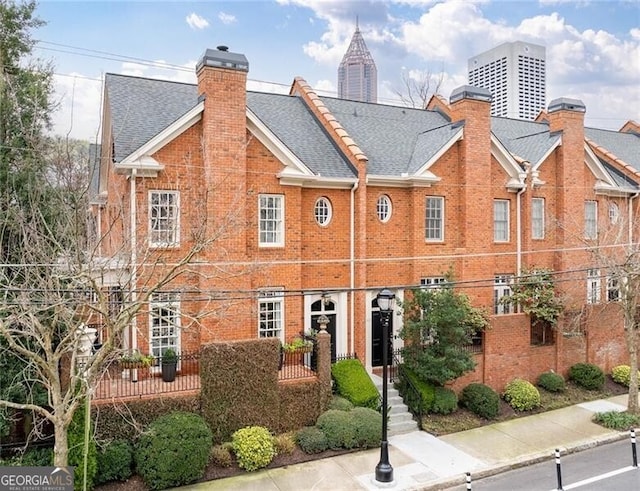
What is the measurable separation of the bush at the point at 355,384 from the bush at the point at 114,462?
6.44m

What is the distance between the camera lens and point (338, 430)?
1373cm

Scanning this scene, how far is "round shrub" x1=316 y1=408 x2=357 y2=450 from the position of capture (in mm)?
13672

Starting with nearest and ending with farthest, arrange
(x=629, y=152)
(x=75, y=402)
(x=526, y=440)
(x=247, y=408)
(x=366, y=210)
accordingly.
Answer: (x=75, y=402), (x=247, y=408), (x=526, y=440), (x=366, y=210), (x=629, y=152)

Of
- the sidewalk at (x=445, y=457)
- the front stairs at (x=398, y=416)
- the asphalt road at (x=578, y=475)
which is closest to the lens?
the sidewalk at (x=445, y=457)

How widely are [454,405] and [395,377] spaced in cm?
210

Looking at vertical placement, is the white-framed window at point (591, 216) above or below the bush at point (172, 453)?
above

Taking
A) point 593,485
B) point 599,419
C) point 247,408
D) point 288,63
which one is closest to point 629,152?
point 599,419

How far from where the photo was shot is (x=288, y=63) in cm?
2191

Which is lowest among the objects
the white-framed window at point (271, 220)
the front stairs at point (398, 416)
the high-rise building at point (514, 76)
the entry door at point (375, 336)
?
the front stairs at point (398, 416)

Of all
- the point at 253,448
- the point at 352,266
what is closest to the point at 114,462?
the point at 253,448

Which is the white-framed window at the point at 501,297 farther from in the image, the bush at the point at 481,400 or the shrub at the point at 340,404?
the shrub at the point at 340,404

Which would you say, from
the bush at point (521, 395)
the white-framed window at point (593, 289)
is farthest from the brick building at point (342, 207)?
the bush at point (521, 395)

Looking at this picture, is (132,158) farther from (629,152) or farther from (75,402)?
(629,152)

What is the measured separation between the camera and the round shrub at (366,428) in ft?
45.4
